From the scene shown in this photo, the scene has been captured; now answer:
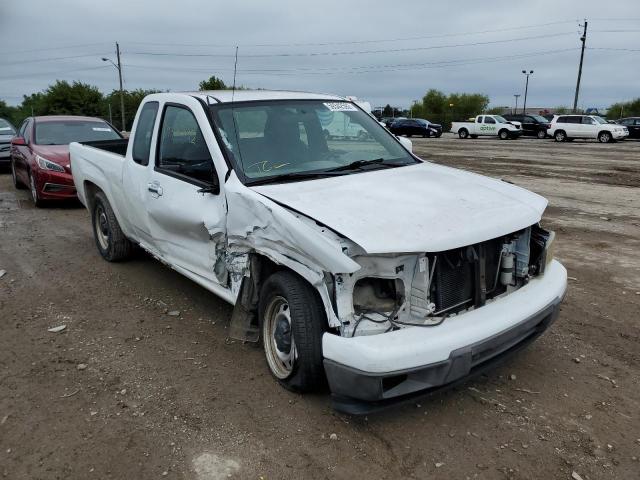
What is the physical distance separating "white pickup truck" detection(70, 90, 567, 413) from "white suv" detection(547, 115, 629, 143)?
3083cm

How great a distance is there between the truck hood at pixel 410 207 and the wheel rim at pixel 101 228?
11.3ft

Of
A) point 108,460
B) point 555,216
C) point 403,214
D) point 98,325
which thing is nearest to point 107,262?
point 98,325

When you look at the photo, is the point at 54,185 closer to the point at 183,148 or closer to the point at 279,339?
the point at 183,148

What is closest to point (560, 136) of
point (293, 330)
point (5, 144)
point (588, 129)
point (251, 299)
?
point (588, 129)

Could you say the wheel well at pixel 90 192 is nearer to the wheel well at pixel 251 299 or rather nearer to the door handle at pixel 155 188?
the door handle at pixel 155 188

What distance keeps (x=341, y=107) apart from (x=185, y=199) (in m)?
1.60

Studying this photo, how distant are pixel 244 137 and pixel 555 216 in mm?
6598

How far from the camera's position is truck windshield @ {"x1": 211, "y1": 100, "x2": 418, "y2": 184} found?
3.86 m

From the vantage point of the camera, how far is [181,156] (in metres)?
4.37

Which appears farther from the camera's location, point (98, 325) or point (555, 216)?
point (555, 216)

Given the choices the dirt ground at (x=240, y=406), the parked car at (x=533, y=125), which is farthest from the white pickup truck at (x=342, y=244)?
the parked car at (x=533, y=125)

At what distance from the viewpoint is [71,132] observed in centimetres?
1039

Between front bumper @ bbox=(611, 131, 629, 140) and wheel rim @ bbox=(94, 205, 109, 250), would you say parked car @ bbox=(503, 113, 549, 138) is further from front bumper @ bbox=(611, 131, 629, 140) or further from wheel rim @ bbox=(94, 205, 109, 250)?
wheel rim @ bbox=(94, 205, 109, 250)

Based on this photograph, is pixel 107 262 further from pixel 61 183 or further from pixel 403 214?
pixel 403 214
